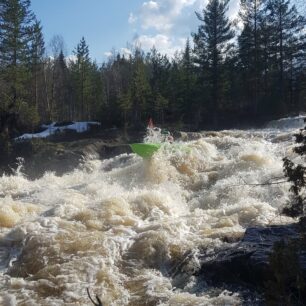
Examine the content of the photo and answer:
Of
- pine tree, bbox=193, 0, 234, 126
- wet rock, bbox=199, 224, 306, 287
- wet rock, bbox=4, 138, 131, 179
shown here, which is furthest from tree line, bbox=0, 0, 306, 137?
wet rock, bbox=199, 224, 306, 287

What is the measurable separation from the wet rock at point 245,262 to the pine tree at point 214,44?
25.3m

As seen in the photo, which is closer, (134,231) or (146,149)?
(134,231)

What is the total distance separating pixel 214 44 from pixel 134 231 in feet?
85.0

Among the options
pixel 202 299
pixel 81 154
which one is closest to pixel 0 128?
pixel 81 154

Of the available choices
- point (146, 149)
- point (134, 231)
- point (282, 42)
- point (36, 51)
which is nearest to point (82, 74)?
point (36, 51)

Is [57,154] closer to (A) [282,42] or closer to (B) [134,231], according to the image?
(B) [134,231]

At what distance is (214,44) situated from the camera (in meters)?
32.7

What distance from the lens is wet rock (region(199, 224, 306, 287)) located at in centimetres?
644

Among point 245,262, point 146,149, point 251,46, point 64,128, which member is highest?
point 251,46

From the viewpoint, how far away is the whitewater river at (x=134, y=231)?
265 inches

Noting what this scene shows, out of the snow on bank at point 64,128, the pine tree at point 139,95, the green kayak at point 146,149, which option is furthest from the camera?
the pine tree at point 139,95

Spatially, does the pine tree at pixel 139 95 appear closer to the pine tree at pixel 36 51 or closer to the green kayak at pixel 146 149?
the pine tree at pixel 36 51

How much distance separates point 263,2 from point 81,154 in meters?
20.3

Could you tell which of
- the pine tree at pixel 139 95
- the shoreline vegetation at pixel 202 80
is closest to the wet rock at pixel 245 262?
the shoreline vegetation at pixel 202 80
